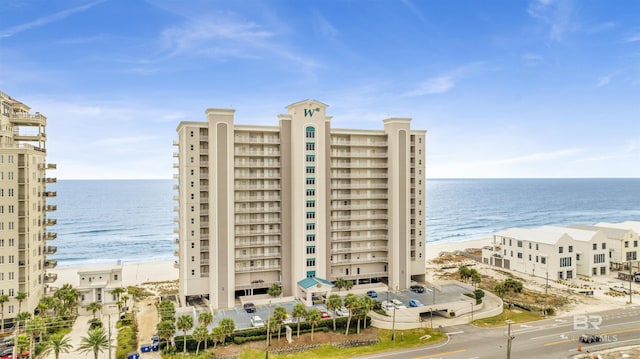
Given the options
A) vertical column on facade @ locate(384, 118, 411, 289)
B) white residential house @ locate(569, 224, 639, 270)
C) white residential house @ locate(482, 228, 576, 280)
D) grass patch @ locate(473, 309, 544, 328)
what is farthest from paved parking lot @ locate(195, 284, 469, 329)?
white residential house @ locate(569, 224, 639, 270)

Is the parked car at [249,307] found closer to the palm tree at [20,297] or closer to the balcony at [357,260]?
the balcony at [357,260]

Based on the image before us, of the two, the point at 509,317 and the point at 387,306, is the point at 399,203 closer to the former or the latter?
the point at 387,306

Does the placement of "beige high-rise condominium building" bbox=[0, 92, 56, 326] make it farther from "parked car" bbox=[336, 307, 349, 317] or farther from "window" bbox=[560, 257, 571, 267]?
"window" bbox=[560, 257, 571, 267]

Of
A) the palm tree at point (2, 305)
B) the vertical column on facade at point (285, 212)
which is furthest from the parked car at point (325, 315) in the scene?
the palm tree at point (2, 305)

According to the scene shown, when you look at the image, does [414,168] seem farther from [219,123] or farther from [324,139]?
[219,123]

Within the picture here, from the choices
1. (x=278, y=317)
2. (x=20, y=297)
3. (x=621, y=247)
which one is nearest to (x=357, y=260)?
(x=278, y=317)

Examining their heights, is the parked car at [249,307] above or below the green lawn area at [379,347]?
above
